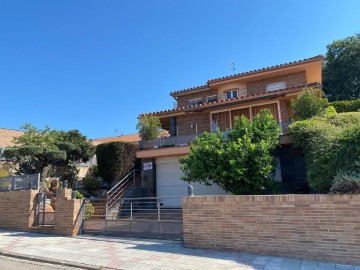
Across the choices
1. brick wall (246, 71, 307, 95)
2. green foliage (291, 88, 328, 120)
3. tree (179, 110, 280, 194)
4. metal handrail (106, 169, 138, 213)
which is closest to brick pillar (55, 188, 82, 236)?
metal handrail (106, 169, 138, 213)

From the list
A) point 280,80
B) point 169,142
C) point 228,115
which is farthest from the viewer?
point 280,80

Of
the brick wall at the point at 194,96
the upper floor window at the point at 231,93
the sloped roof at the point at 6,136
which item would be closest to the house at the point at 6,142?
the sloped roof at the point at 6,136

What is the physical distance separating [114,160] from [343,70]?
27.1 m

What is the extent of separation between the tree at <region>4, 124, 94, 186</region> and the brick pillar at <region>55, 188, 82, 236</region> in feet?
17.8

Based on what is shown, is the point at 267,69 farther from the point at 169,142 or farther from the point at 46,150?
the point at 46,150

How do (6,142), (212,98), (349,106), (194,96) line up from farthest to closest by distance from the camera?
1. (6,142)
2. (194,96)
3. (212,98)
4. (349,106)

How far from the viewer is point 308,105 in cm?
1296

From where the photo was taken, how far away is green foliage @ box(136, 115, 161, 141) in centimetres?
1645

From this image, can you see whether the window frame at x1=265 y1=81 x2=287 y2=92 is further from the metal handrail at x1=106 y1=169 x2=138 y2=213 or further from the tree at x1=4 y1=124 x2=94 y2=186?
the tree at x1=4 y1=124 x2=94 y2=186

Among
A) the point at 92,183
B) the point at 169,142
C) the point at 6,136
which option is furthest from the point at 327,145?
the point at 6,136

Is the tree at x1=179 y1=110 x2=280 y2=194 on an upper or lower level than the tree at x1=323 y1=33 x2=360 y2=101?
lower

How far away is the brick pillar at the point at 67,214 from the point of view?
10250 millimetres

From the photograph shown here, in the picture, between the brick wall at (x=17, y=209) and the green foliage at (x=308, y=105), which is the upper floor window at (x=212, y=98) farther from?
the brick wall at (x=17, y=209)

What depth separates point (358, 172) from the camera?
706 centimetres
